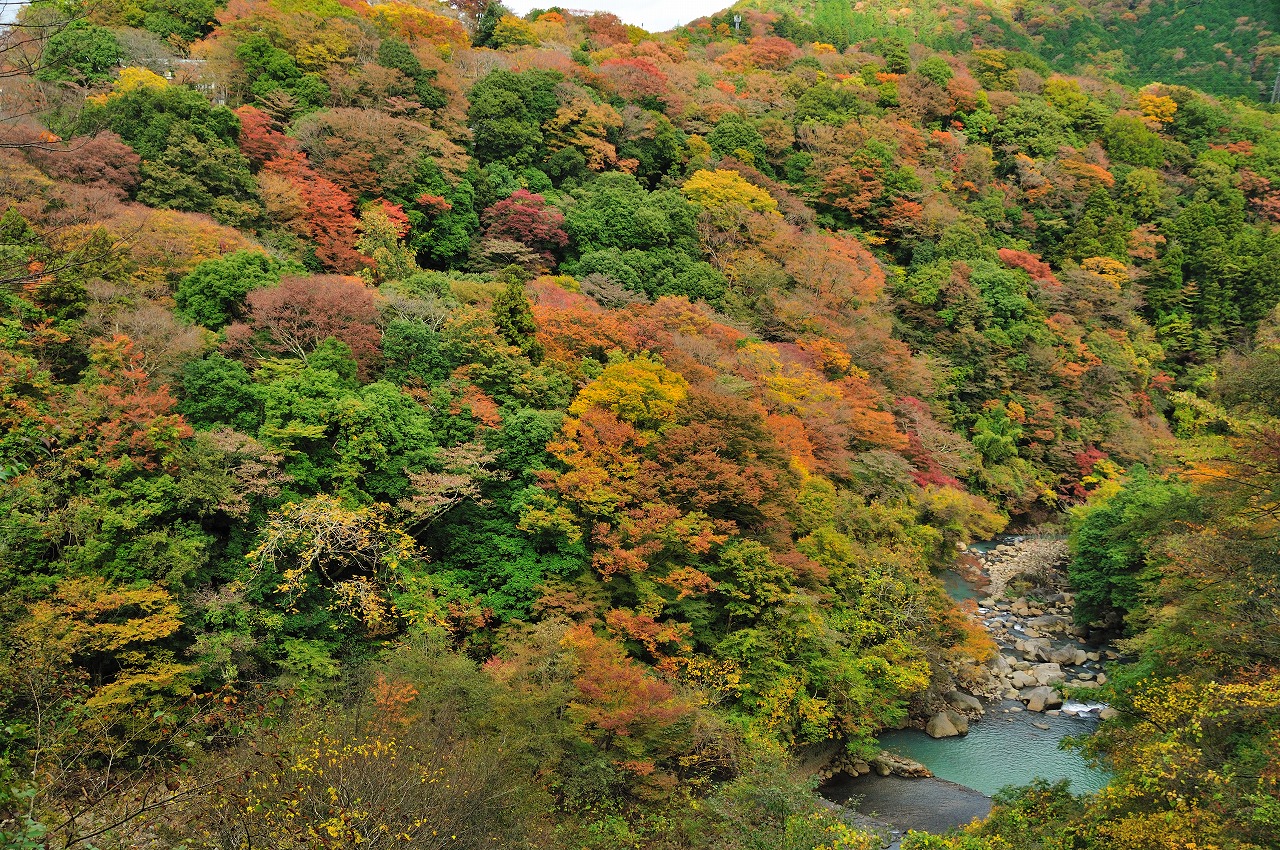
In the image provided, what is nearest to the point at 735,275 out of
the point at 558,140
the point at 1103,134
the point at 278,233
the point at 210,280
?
the point at 558,140

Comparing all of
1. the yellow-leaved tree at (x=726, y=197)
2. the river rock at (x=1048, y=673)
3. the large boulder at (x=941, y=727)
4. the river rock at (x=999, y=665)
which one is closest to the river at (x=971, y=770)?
the large boulder at (x=941, y=727)

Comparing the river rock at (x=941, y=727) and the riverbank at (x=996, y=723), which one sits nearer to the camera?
the riverbank at (x=996, y=723)

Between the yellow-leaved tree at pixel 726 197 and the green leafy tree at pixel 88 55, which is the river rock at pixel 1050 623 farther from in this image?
the green leafy tree at pixel 88 55

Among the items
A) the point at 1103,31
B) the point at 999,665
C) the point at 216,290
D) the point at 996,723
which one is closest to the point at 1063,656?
the point at 999,665

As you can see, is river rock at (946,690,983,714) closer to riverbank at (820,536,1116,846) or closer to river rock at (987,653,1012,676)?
riverbank at (820,536,1116,846)

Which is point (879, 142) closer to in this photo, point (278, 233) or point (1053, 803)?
point (278, 233)

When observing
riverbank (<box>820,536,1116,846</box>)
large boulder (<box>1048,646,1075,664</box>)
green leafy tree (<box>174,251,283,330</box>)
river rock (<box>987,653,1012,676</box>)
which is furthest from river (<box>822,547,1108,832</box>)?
green leafy tree (<box>174,251,283,330</box>)

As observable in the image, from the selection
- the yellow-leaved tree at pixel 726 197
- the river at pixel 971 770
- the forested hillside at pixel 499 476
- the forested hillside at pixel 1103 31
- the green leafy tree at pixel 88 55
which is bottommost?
the river at pixel 971 770

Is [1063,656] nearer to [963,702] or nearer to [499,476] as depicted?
[963,702]
